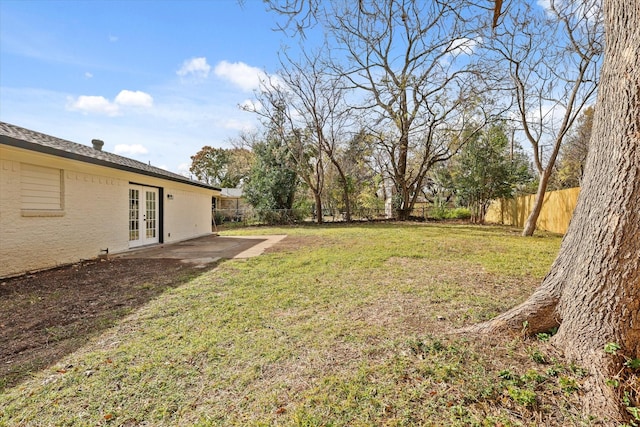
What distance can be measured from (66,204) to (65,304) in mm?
3504

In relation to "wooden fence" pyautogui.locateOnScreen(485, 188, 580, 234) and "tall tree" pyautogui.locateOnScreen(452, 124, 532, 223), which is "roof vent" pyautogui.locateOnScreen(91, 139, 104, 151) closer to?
"wooden fence" pyautogui.locateOnScreen(485, 188, 580, 234)

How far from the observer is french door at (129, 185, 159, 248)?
8750 mm

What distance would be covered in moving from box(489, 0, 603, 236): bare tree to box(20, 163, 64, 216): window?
12334 mm

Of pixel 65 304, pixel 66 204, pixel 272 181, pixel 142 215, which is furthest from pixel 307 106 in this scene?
pixel 65 304

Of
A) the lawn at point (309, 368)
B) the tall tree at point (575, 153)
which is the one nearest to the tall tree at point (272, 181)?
the lawn at point (309, 368)

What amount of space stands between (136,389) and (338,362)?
1.49 metres

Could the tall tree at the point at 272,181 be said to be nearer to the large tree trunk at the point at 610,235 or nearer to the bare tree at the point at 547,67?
the bare tree at the point at 547,67

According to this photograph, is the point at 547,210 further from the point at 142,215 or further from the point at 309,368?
the point at 142,215

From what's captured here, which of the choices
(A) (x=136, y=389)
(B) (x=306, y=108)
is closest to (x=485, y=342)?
(A) (x=136, y=389)

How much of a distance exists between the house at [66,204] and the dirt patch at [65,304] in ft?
1.85

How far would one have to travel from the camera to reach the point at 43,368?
248 cm

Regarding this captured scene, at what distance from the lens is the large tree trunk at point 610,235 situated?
1.83m

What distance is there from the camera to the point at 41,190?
19.5 ft

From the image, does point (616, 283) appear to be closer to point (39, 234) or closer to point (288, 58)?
point (39, 234)
